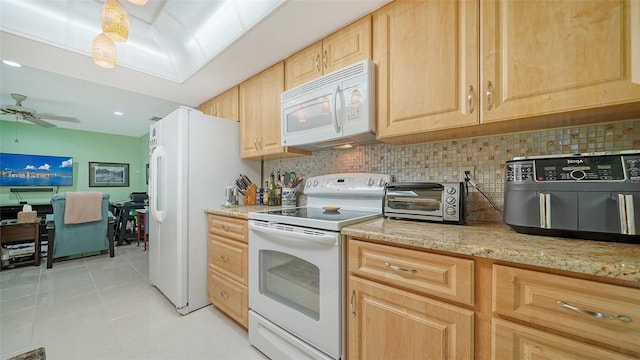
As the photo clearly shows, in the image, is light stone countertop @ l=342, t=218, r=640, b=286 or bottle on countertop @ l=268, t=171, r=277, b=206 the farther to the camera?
bottle on countertop @ l=268, t=171, r=277, b=206

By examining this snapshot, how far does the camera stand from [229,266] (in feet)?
6.21

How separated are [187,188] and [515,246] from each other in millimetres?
2190

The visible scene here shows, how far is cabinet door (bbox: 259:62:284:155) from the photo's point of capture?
78.3 inches

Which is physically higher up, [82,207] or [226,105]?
[226,105]

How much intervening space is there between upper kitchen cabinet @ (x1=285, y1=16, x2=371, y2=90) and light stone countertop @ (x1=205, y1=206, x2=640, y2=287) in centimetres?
105

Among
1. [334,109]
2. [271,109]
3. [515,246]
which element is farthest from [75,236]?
[515,246]

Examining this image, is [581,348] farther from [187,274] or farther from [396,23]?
[187,274]

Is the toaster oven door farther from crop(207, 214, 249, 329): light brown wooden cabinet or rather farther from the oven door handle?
crop(207, 214, 249, 329): light brown wooden cabinet

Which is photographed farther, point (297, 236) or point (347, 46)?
point (347, 46)

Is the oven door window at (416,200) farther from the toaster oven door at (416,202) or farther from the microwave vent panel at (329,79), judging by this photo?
the microwave vent panel at (329,79)

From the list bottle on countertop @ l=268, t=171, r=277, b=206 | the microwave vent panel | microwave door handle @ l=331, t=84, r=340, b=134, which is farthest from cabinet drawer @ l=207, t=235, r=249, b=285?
the microwave vent panel

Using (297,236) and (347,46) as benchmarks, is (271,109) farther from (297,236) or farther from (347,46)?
(297,236)

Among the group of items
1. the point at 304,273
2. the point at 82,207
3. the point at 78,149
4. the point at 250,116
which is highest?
the point at 78,149

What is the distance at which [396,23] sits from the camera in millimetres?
1312
